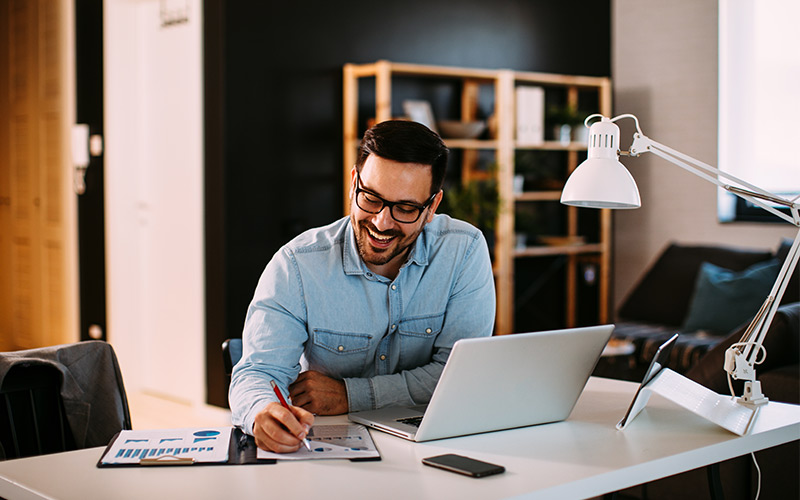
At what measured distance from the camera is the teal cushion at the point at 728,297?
4.99m

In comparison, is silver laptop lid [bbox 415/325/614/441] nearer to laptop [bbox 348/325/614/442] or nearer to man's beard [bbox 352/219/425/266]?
laptop [bbox 348/325/614/442]

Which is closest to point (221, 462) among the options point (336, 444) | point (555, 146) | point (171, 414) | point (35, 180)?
point (336, 444)

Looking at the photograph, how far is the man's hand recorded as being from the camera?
1.99 metres

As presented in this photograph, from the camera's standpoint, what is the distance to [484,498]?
1404mm

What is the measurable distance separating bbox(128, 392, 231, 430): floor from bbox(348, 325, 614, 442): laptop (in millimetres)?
2938

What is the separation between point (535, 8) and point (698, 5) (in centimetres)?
110

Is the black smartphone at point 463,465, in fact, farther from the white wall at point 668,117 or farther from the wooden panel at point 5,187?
the wooden panel at point 5,187

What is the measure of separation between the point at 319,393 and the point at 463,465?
21.6 inches

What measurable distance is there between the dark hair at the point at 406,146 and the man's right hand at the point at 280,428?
669 millimetres

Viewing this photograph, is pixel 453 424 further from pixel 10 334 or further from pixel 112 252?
pixel 10 334

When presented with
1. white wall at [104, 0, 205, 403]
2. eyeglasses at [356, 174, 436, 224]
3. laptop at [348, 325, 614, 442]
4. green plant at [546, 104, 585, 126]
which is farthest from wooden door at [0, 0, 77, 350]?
laptop at [348, 325, 614, 442]

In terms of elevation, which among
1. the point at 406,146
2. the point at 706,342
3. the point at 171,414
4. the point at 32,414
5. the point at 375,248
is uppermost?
the point at 406,146

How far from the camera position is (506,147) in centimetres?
565

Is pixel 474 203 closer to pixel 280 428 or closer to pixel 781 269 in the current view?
pixel 781 269
